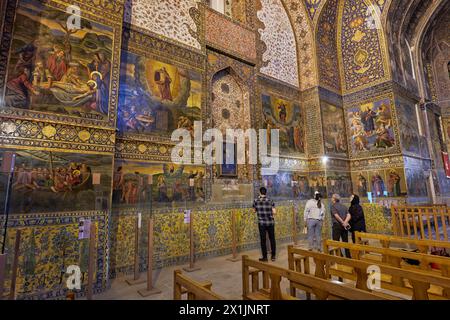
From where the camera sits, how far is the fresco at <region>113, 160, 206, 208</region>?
19.6 ft

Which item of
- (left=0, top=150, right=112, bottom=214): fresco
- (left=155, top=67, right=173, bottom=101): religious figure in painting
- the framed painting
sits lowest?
(left=0, top=150, right=112, bottom=214): fresco

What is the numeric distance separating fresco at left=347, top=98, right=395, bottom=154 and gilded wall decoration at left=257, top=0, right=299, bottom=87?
3.47 m

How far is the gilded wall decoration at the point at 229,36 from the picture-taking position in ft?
28.7

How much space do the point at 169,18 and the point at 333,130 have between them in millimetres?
8692

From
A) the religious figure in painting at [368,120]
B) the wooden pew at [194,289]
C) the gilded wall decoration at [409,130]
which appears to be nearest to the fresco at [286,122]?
the religious figure in painting at [368,120]

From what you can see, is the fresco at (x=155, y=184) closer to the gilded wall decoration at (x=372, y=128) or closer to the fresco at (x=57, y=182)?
the fresco at (x=57, y=182)

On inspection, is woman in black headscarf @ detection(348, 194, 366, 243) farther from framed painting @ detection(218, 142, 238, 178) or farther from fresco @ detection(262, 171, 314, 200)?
framed painting @ detection(218, 142, 238, 178)

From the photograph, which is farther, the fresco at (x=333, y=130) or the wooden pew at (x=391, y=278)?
the fresco at (x=333, y=130)

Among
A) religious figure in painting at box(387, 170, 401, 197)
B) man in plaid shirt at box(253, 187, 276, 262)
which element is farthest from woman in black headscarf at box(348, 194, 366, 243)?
religious figure in painting at box(387, 170, 401, 197)

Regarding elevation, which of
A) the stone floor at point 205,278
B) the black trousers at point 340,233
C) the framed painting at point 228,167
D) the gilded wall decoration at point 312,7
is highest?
the gilded wall decoration at point 312,7

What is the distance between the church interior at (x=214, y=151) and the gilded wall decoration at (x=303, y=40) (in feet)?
0.22

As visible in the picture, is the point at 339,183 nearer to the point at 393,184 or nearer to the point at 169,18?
the point at 393,184

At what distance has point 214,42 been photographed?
343 inches
